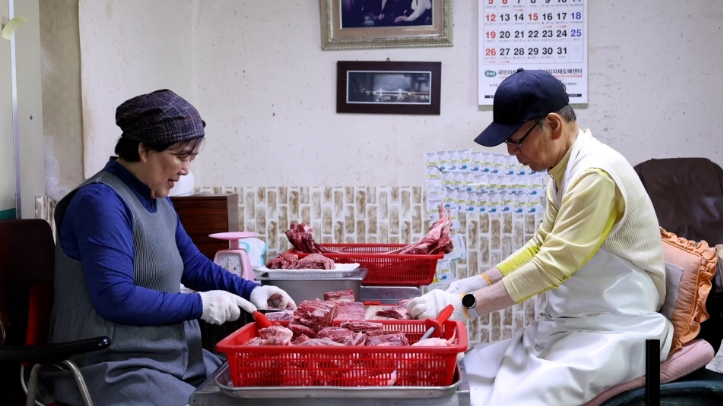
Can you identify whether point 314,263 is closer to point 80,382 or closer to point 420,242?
point 420,242

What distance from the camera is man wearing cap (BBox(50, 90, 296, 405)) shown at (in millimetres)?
2156

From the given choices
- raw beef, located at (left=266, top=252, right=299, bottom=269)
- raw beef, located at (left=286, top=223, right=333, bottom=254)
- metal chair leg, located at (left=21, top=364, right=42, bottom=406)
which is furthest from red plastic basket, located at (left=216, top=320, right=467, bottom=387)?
raw beef, located at (left=286, top=223, right=333, bottom=254)

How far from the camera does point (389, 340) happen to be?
189 centimetres

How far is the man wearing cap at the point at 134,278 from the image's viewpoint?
7.07 ft

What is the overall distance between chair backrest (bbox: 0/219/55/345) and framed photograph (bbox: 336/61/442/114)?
2.77 meters

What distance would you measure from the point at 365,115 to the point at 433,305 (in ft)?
8.79

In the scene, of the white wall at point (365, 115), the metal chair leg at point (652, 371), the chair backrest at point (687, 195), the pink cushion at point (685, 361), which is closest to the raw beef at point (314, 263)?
the pink cushion at point (685, 361)

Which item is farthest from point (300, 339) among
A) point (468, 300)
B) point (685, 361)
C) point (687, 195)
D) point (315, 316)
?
point (687, 195)

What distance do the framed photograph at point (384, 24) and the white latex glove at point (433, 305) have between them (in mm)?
2759

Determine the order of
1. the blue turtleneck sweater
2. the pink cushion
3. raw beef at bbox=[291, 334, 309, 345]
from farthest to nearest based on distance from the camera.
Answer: the pink cushion
the blue turtleneck sweater
raw beef at bbox=[291, 334, 309, 345]

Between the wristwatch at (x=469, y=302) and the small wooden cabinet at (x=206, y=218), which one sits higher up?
the small wooden cabinet at (x=206, y=218)

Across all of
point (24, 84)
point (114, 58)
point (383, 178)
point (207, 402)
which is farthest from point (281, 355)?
point (383, 178)

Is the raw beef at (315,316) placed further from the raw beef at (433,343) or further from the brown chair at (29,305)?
the brown chair at (29,305)

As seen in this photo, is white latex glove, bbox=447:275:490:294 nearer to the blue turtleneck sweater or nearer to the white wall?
the blue turtleneck sweater
